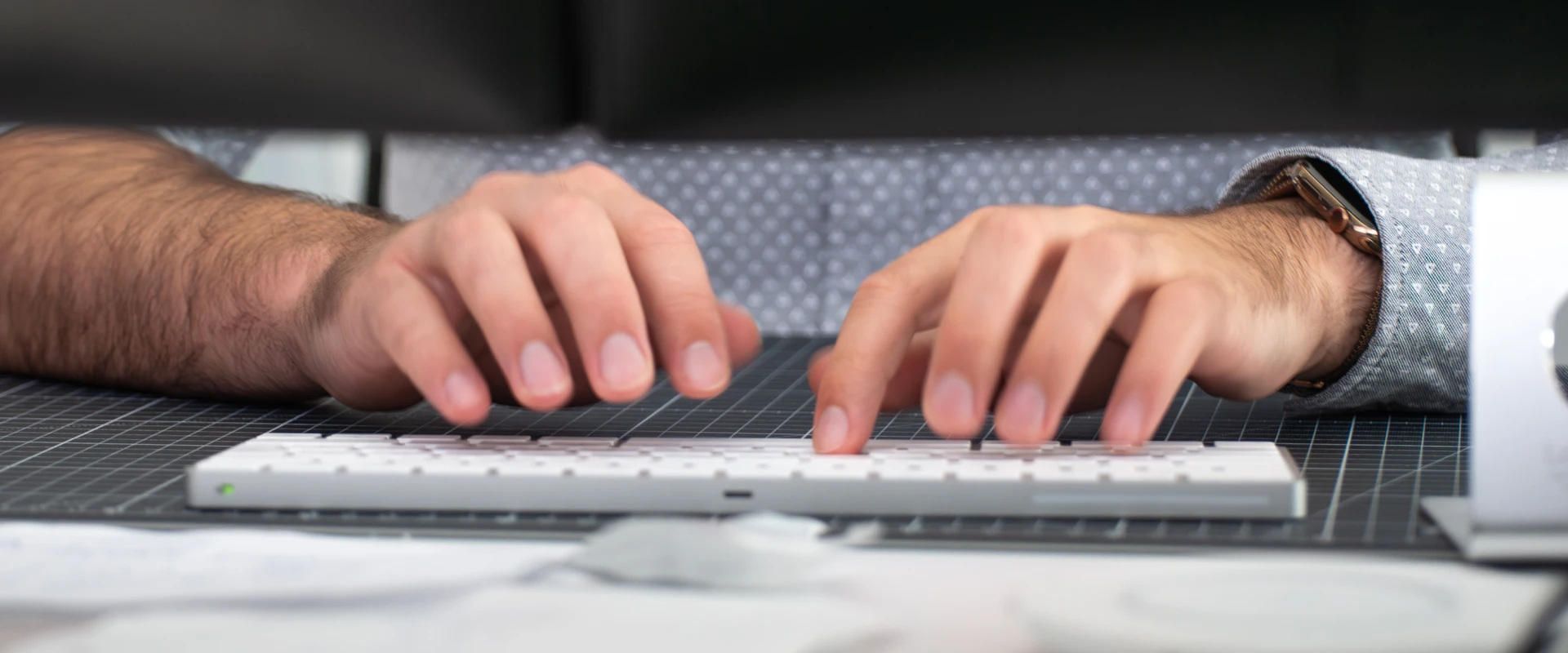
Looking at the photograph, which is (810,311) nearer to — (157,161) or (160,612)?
(157,161)

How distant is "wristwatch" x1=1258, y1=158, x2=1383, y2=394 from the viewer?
603 millimetres

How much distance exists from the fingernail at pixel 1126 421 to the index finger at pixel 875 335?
9 cm

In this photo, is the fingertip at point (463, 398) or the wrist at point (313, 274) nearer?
the fingertip at point (463, 398)

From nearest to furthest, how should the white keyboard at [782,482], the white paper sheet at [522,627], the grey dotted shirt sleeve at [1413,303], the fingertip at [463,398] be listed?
the white paper sheet at [522,627] → the white keyboard at [782,482] → the fingertip at [463,398] → the grey dotted shirt sleeve at [1413,303]

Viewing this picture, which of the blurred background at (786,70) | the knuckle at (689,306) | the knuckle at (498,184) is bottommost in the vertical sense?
the knuckle at (689,306)

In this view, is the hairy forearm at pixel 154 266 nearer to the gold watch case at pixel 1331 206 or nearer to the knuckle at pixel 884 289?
the knuckle at pixel 884 289

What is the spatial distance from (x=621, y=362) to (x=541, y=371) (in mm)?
31

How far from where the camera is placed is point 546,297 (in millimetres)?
558

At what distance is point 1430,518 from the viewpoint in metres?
0.39

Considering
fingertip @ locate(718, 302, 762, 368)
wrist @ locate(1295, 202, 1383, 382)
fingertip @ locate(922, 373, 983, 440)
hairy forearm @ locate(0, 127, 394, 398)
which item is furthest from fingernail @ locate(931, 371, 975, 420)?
hairy forearm @ locate(0, 127, 394, 398)

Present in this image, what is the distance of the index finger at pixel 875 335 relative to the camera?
0.46 meters

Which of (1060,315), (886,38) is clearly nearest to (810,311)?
(1060,315)

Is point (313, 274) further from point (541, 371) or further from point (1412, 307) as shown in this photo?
point (1412, 307)

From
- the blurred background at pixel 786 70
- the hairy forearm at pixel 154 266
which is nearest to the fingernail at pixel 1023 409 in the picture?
the blurred background at pixel 786 70
